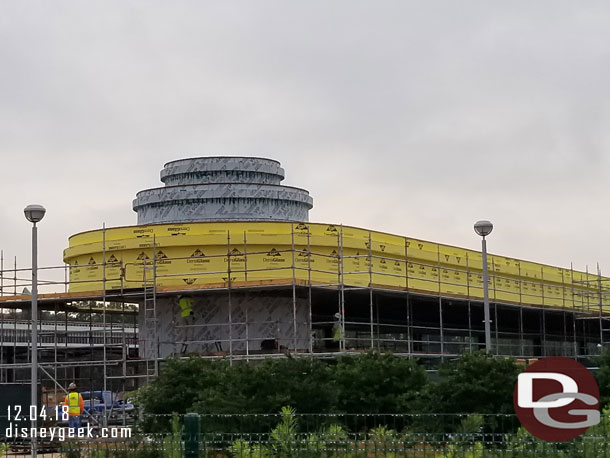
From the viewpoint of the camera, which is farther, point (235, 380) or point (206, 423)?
→ point (235, 380)

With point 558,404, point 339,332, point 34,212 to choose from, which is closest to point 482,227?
point 339,332

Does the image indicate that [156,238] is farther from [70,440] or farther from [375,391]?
[70,440]

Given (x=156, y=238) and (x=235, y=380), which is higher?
(x=156, y=238)

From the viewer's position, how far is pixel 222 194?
38844mm

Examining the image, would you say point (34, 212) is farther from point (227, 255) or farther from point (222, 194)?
point (222, 194)

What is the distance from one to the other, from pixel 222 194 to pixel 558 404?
89.7 feet

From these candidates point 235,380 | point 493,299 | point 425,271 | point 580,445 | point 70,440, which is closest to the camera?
point 580,445

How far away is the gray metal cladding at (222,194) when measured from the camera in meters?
38.9

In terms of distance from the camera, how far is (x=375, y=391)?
848 inches

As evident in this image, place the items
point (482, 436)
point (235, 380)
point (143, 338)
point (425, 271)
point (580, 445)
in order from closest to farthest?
point (580, 445) → point (482, 436) → point (235, 380) → point (143, 338) → point (425, 271)

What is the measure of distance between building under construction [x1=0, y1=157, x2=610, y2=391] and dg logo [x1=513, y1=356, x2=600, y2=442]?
14.3m

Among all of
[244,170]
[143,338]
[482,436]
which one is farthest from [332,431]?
[244,170]

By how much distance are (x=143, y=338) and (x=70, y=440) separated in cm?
1733

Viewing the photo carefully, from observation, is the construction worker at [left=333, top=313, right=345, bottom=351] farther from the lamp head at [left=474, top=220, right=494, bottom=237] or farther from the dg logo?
the dg logo
